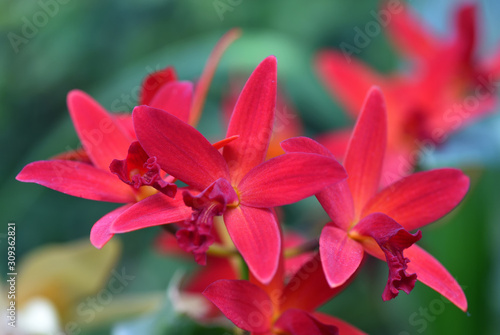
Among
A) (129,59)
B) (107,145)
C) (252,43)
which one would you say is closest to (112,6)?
(129,59)

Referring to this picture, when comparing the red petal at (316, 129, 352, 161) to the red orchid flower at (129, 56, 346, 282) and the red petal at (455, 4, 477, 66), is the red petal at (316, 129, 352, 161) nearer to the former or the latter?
the red petal at (455, 4, 477, 66)

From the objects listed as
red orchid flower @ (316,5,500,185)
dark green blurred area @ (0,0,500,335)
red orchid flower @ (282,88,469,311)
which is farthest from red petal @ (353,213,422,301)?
dark green blurred area @ (0,0,500,335)

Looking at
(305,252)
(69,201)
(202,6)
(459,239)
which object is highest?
(202,6)

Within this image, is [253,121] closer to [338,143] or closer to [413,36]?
[338,143]

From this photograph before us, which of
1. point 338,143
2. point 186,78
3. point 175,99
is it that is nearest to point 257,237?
point 175,99

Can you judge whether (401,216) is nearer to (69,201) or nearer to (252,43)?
(252,43)

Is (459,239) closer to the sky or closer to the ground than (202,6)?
closer to the ground

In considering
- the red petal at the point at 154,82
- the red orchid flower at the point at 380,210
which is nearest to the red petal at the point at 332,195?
the red orchid flower at the point at 380,210

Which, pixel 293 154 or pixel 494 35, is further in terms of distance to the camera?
pixel 494 35
